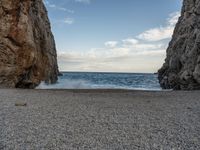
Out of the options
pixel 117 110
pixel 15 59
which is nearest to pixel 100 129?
pixel 117 110

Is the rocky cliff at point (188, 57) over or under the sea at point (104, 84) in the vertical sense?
over

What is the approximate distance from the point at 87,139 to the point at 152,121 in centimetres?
310

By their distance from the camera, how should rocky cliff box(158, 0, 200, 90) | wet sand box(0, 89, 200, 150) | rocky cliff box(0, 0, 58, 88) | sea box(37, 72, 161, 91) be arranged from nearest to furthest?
wet sand box(0, 89, 200, 150) < rocky cliff box(0, 0, 58, 88) < rocky cliff box(158, 0, 200, 90) < sea box(37, 72, 161, 91)

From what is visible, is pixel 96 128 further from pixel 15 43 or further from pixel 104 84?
pixel 104 84

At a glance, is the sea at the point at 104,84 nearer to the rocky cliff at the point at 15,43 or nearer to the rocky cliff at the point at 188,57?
the rocky cliff at the point at 188,57

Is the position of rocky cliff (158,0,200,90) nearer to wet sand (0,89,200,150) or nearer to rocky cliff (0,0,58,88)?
rocky cliff (0,0,58,88)

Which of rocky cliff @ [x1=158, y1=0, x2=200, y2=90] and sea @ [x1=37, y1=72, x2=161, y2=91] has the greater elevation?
rocky cliff @ [x1=158, y1=0, x2=200, y2=90]

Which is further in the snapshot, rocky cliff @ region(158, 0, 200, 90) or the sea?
the sea

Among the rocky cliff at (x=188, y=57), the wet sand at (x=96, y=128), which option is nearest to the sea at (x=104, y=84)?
the rocky cliff at (x=188, y=57)

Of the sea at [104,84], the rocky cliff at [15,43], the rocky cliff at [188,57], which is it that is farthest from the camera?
the sea at [104,84]

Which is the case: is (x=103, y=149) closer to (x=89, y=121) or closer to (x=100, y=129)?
(x=100, y=129)

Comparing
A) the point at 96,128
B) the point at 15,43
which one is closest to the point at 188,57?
the point at 15,43

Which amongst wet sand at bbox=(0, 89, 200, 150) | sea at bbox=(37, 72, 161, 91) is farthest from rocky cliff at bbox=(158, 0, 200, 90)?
wet sand at bbox=(0, 89, 200, 150)

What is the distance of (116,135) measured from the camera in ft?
23.4
